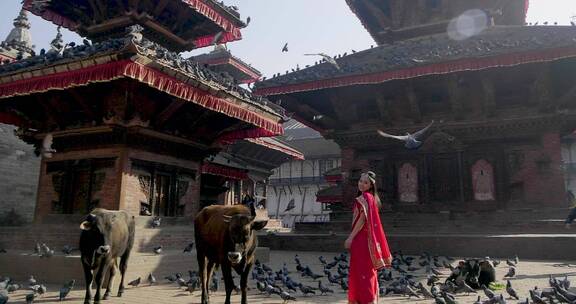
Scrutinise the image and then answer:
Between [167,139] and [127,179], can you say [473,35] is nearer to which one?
[167,139]

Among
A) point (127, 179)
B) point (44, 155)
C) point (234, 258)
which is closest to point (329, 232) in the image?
point (127, 179)

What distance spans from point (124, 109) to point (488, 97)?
39.9 ft

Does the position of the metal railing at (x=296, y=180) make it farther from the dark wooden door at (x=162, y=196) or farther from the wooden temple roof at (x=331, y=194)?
the dark wooden door at (x=162, y=196)

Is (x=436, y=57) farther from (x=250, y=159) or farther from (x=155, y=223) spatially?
(x=250, y=159)

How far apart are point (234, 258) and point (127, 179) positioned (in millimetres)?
5215

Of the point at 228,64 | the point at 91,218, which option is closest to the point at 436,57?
the point at 91,218

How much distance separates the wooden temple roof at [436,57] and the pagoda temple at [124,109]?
4552 millimetres

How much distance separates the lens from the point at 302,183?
46.2 metres

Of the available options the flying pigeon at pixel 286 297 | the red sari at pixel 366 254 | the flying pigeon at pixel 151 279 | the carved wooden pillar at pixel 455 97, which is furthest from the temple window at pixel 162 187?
the carved wooden pillar at pixel 455 97

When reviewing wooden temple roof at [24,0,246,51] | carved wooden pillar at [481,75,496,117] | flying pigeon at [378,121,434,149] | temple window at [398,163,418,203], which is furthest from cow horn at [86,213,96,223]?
carved wooden pillar at [481,75,496,117]

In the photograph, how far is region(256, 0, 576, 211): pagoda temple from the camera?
13820 mm

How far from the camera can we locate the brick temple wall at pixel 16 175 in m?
13.3

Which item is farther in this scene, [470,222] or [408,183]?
[408,183]

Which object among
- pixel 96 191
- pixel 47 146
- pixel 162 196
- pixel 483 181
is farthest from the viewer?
pixel 483 181
